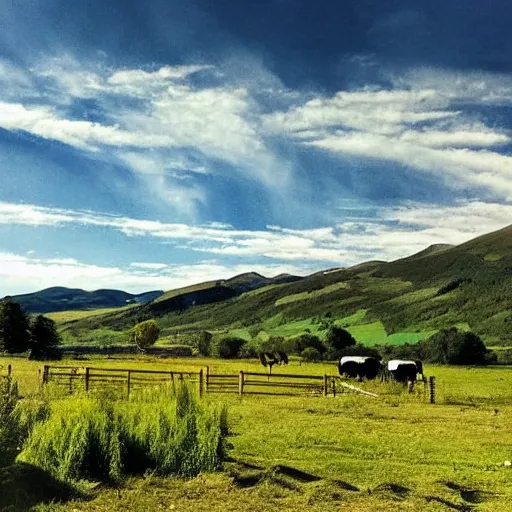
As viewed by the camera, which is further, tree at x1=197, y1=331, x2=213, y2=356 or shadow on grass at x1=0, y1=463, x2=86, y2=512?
tree at x1=197, y1=331, x2=213, y2=356

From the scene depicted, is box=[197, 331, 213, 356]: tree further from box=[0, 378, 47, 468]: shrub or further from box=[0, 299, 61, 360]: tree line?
box=[0, 378, 47, 468]: shrub

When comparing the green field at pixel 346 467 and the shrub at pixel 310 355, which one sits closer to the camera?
the green field at pixel 346 467

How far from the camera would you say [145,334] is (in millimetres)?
108875

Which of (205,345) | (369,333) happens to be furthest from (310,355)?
(369,333)

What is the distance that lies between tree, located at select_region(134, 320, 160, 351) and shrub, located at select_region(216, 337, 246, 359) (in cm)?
1633

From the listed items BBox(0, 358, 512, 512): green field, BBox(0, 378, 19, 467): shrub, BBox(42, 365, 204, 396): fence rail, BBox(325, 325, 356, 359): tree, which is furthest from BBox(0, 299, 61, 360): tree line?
BBox(0, 378, 19, 467): shrub

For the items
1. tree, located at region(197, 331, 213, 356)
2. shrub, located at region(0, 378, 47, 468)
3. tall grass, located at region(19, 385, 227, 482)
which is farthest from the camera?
tree, located at region(197, 331, 213, 356)

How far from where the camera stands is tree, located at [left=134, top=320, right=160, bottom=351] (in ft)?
356

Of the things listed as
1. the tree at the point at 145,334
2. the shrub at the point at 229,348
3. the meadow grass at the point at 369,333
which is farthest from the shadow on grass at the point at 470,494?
the meadow grass at the point at 369,333

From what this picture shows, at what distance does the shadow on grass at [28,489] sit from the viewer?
34.6 feet

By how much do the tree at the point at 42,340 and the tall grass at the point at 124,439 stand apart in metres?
65.1

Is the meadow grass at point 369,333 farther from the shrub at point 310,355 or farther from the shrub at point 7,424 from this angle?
the shrub at point 7,424

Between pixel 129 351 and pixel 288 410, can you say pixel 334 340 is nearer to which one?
pixel 129 351

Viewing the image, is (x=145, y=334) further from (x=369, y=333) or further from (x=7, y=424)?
(x=7, y=424)
